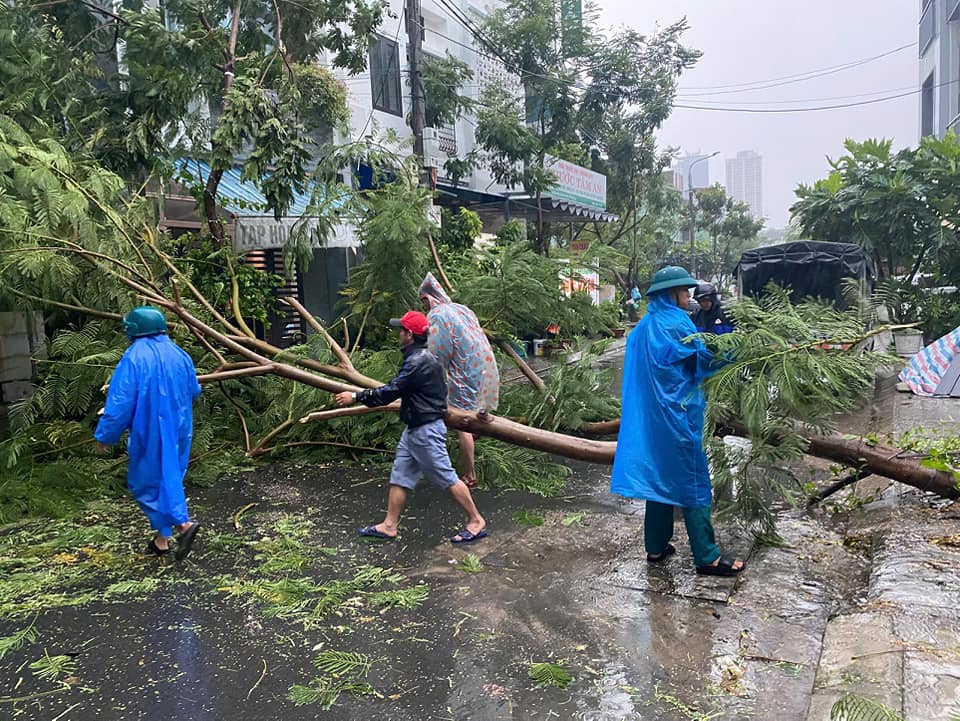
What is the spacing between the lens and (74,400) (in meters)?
6.47

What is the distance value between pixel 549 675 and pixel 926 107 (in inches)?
1584

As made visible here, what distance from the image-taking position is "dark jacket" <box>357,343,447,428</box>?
4.89 m

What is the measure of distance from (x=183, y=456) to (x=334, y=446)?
2.52m

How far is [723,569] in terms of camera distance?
4258 mm

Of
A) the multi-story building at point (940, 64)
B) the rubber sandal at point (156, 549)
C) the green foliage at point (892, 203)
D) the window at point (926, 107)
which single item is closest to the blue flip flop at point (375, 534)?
the rubber sandal at point (156, 549)

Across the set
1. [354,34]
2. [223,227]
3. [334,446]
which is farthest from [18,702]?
[354,34]

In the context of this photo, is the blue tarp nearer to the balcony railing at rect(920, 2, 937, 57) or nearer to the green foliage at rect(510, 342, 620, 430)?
the green foliage at rect(510, 342, 620, 430)

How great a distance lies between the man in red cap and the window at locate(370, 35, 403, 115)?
13.6m

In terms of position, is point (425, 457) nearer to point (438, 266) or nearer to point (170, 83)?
→ point (438, 266)

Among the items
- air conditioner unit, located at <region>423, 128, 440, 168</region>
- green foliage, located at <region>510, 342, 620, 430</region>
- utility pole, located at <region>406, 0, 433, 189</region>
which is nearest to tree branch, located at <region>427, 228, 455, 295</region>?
green foliage, located at <region>510, 342, 620, 430</region>

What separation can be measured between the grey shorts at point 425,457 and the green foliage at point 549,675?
1.75 metres

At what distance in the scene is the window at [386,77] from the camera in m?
17.4

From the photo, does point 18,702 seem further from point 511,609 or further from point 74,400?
point 74,400

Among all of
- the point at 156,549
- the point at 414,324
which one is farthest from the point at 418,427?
the point at 156,549
